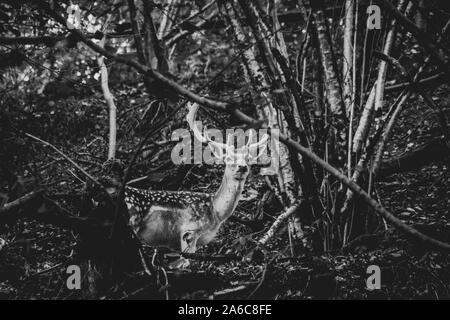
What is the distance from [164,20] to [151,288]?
571cm

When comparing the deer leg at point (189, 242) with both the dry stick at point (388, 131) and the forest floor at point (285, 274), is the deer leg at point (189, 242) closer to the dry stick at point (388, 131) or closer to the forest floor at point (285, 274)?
the forest floor at point (285, 274)

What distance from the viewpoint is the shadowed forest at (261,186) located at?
312 centimetres

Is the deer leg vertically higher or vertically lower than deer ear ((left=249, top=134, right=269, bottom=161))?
lower

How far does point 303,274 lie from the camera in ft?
11.8

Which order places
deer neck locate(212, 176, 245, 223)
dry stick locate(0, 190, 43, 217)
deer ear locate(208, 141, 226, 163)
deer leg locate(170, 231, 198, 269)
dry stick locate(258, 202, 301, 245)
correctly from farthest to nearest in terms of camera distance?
deer ear locate(208, 141, 226, 163), deer neck locate(212, 176, 245, 223), deer leg locate(170, 231, 198, 269), dry stick locate(258, 202, 301, 245), dry stick locate(0, 190, 43, 217)

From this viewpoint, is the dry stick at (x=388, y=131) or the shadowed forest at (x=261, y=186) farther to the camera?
the dry stick at (x=388, y=131)

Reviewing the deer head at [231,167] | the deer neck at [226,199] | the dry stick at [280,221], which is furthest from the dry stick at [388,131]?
the deer neck at [226,199]

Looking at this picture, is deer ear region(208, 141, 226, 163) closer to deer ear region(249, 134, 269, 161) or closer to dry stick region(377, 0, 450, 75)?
deer ear region(249, 134, 269, 161)

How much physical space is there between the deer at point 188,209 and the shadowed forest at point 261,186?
0.05 ft

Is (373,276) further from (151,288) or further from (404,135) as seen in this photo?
(404,135)

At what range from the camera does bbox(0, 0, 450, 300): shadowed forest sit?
3.12m

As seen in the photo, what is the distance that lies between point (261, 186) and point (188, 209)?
122 centimetres

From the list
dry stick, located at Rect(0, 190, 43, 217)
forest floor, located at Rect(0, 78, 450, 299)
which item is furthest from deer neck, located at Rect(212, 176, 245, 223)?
dry stick, located at Rect(0, 190, 43, 217)
